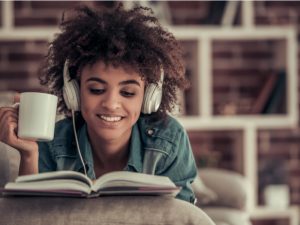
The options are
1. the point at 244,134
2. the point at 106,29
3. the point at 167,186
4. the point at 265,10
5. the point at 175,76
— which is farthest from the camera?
the point at 265,10

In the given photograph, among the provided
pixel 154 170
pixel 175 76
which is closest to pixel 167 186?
pixel 154 170

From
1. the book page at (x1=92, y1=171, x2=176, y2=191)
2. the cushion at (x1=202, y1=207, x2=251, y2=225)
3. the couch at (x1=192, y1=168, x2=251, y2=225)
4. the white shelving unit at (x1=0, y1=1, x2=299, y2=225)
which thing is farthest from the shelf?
the book page at (x1=92, y1=171, x2=176, y2=191)

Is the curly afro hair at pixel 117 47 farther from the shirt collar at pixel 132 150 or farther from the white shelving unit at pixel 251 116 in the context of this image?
the white shelving unit at pixel 251 116

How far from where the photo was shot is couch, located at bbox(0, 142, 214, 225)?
1138 mm

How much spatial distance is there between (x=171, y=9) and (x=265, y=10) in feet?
1.85

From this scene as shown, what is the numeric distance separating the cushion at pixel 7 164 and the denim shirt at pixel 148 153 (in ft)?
0.22

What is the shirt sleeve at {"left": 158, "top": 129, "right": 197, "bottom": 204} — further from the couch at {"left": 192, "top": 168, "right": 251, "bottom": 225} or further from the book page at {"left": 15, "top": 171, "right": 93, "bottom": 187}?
the couch at {"left": 192, "top": 168, "right": 251, "bottom": 225}

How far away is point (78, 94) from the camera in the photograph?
1.58 metres

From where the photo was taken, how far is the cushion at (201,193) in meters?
2.54

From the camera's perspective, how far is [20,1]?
365 cm

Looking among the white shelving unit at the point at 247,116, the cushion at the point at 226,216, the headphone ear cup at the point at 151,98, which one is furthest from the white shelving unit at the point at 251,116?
the headphone ear cup at the point at 151,98

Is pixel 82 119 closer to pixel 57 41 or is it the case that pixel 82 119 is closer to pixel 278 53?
pixel 57 41

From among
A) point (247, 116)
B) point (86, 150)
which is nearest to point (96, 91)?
point (86, 150)

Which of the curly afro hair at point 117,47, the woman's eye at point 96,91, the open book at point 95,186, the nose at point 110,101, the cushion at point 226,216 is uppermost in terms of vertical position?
the curly afro hair at point 117,47
